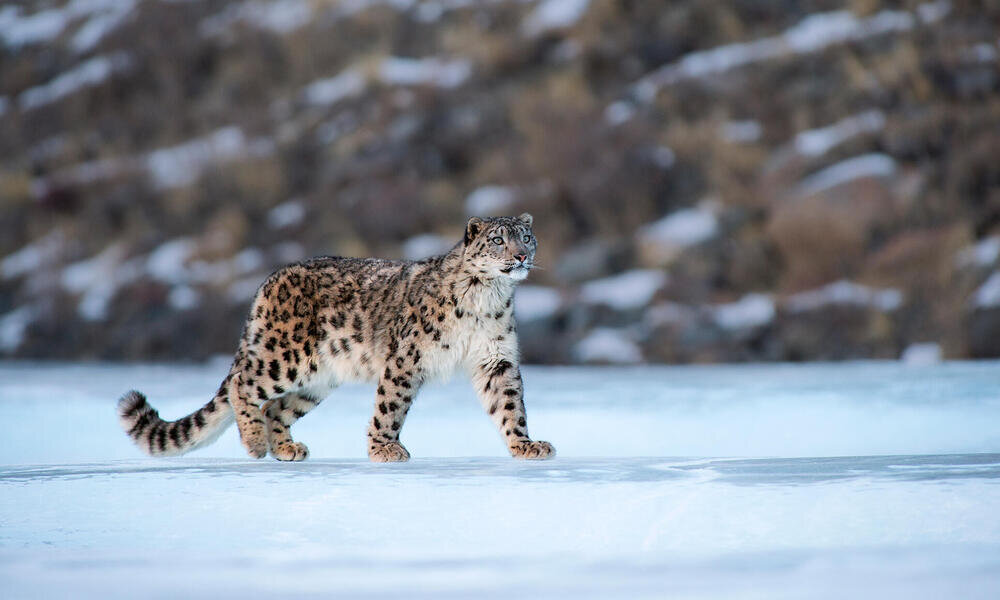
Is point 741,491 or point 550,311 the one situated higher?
point 550,311

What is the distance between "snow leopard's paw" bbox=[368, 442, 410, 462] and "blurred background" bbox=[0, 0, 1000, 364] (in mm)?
7498

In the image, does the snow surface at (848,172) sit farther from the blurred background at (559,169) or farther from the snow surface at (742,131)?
the snow surface at (742,131)

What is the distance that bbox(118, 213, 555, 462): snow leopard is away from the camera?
5613mm

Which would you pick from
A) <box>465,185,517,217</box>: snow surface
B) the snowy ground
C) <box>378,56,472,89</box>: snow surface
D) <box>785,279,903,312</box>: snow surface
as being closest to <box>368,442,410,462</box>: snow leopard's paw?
the snowy ground

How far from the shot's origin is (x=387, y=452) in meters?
5.57

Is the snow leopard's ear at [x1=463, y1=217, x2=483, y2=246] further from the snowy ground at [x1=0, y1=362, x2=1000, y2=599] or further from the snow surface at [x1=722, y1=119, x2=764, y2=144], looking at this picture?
the snow surface at [x1=722, y1=119, x2=764, y2=144]

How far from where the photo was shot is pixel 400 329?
5.74 meters

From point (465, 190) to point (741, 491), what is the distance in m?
11.3

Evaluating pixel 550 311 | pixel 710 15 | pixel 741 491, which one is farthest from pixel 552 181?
pixel 741 491

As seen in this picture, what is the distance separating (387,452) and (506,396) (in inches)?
23.3

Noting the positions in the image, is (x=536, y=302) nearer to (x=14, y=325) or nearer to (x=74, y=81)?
(x=14, y=325)

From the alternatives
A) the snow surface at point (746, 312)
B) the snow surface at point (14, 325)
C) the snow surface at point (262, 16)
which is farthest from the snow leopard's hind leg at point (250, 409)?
the snow surface at point (262, 16)

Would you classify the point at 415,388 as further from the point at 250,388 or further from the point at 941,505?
the point at 941,505

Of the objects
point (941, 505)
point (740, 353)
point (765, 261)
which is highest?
point (765, 261)
